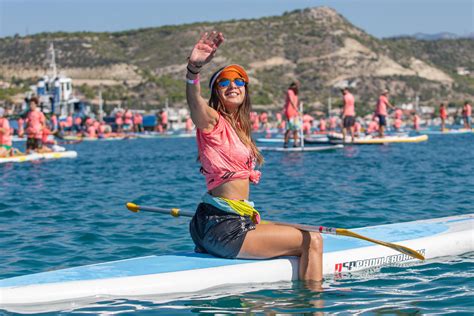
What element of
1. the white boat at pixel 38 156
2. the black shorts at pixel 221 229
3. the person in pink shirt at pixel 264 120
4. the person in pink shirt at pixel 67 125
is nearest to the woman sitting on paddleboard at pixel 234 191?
the black shorts at pixel 221 229

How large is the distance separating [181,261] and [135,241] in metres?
2.55

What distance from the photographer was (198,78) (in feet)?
18.3

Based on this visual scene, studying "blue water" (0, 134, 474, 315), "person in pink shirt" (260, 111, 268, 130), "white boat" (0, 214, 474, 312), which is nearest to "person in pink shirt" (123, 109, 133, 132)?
"person in pink shirt" (260, 111, 268, 130)

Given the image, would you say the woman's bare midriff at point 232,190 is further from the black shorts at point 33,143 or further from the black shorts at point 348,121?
the black shorts at point 348,121

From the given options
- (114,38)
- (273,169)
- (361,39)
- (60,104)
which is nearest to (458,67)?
(361,39)

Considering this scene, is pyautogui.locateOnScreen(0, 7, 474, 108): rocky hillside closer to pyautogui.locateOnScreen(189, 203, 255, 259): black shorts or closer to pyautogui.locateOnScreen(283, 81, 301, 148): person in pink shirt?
pyautogui.locateOnScreen(283, 81, 301, 148): person in pink shirt

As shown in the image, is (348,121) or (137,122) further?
(137,122)

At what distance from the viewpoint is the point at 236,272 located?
20.4ft

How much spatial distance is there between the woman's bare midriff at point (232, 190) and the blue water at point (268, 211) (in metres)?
0.74

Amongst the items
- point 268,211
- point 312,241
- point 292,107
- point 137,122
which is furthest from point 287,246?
point 137,122

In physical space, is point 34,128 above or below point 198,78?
below

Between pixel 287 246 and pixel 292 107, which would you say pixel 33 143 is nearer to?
pixel 292 107

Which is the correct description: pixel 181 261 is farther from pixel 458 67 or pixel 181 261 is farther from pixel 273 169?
pixel 458 67

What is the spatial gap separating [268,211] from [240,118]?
5.22 m
